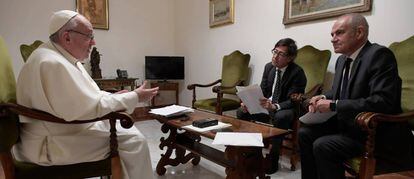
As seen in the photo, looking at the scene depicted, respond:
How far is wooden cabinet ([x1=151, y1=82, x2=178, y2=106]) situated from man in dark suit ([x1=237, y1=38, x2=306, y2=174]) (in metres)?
2.44

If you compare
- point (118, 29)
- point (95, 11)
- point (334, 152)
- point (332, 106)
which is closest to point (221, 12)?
point (118, 29)

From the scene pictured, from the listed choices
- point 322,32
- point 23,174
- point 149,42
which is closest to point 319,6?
point 322,32

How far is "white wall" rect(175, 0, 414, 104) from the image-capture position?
2396 mm

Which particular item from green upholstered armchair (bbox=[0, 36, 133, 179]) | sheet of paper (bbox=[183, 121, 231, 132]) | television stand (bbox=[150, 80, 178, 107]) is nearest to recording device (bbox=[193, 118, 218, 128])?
sheet of paper (bbox=[183, 121, 231, 132])

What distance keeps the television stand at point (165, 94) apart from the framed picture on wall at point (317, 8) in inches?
95.9

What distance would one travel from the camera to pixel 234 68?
3.76m

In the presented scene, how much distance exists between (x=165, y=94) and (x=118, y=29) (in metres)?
1.41

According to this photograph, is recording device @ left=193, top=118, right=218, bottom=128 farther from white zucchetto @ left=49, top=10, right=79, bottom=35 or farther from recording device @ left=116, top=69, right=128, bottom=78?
recording device @ left=116, top=69, right=128, bottom=78

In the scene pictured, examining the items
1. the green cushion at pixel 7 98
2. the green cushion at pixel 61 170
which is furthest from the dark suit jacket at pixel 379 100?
the green cushion at pixel 7 98

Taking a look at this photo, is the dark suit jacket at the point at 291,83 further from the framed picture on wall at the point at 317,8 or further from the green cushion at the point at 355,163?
the green cushion at the point at 355,163

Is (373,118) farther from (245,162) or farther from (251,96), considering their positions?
(251,96)

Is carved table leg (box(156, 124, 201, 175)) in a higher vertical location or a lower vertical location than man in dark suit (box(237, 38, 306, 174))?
lower

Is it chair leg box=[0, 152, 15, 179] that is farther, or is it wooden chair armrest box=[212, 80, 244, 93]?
wooden chair armrest box=[212, 80, 244, 93]

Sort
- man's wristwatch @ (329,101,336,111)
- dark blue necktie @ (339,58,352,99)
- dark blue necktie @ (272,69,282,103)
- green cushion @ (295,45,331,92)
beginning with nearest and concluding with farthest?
man's wristwatch @ (329,101,336,111), dark blue necktie @ (339,58,352,99), dark blue necktie @ (272,69,282,103), green cushion @ (295,45,331,92)
